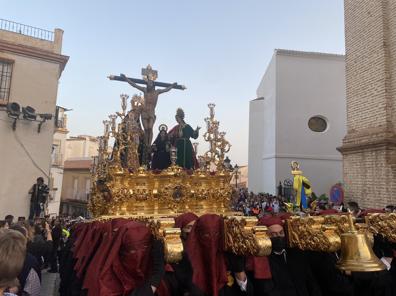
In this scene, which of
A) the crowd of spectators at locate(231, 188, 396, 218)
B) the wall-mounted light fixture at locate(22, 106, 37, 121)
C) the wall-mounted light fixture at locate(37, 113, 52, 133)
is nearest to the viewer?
the crowd of spectators at locate(231, 188, 396, 218)

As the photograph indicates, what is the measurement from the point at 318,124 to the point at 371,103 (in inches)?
418

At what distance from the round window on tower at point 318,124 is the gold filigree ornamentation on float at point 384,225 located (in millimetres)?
15998

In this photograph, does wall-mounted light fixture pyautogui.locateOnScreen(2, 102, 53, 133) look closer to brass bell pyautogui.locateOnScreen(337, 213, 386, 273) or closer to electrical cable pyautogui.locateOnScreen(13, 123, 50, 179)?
electrical cable pyautogui.locateOnScreen(13, 123, 50, 179)

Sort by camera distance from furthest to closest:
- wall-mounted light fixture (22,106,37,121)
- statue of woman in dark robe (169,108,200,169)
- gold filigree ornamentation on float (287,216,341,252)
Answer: wall-mounted light fixture (22,106,37,121) → statue of woman in dark robe (169,108,200,169) → gold filigree ornamentation on float (287,216,341,252)

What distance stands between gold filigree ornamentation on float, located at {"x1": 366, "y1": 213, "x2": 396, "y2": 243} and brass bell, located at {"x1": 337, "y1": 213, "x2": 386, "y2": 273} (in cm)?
120

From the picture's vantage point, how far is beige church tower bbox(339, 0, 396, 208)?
25.4ft

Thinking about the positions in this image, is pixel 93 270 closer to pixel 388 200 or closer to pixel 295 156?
pixel 388 200

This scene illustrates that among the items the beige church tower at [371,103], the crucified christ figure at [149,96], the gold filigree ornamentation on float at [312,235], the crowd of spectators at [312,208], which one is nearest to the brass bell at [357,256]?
the gold filigree ornamentation on float at [312,235]

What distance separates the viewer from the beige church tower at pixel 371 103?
7.73 metres

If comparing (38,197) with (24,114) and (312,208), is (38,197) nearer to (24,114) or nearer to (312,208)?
(24,114)

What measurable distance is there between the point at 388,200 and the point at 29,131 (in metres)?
11.0

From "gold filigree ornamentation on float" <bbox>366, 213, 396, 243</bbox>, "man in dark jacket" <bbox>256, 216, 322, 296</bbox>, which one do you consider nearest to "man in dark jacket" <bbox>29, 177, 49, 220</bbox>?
"man in dark jacket" <bbox>256, 216, 322, 296</bbox>

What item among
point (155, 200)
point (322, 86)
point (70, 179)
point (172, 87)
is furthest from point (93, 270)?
point (70, 179)

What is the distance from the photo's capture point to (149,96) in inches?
266
